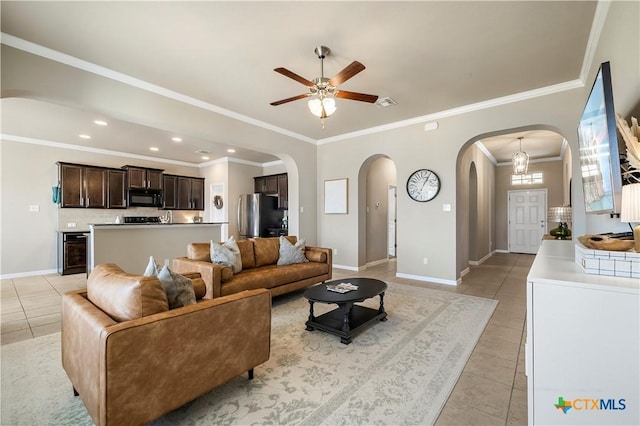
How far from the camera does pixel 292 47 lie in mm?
2752

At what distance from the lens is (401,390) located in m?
1.89

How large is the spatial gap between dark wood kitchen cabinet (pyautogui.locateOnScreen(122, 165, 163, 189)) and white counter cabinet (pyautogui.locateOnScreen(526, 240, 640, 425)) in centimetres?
780

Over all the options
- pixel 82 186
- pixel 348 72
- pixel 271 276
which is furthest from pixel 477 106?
pixel 82 186

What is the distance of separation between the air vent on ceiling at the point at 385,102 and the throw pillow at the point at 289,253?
245cm

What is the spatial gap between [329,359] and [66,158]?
719 cm

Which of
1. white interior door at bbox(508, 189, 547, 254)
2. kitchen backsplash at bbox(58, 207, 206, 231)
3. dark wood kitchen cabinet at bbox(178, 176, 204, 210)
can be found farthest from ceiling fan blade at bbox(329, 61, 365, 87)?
white interior door at bbox(508, 189, 547, 254)

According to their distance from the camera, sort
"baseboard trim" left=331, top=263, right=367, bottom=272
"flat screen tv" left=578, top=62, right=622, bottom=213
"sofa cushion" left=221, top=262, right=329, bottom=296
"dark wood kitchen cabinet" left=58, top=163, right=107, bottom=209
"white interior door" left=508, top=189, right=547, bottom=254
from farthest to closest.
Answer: "white interior door" left=508, top=189, right=547, bottom=254 < "dark wood kitchen cabinet" left=58, top=163, right=107, bottom=209 < "baseboard trim" left=331, top=263, right=367, bottom=272 < "sofa cushion" left=221, top=262, right=329, bottom=296 < "flat screen tv" left=578, top=62, right=622, bottom=213

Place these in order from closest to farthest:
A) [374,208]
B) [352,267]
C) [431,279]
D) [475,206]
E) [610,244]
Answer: [610,244] < [431,279] < [352,267] < [475,206] < [374,208]

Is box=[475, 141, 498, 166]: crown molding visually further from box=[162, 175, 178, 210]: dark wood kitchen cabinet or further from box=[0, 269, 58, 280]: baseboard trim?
box=[0, 269, 58, 280]: baseboard trim

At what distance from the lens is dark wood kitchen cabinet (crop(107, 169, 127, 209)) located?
6473mm

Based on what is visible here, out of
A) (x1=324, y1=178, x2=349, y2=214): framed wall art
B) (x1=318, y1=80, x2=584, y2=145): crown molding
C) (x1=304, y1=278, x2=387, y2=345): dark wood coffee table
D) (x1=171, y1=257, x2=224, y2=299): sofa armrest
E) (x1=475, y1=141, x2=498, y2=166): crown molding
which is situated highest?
(x1=318, y1=80, x2=584, y2=145): crown molding

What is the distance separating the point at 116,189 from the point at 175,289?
625 cm

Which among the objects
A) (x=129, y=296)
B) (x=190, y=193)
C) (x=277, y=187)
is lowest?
(x=129, y=296)

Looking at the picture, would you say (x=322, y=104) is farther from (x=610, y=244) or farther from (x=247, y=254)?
(x=610, y=244)
